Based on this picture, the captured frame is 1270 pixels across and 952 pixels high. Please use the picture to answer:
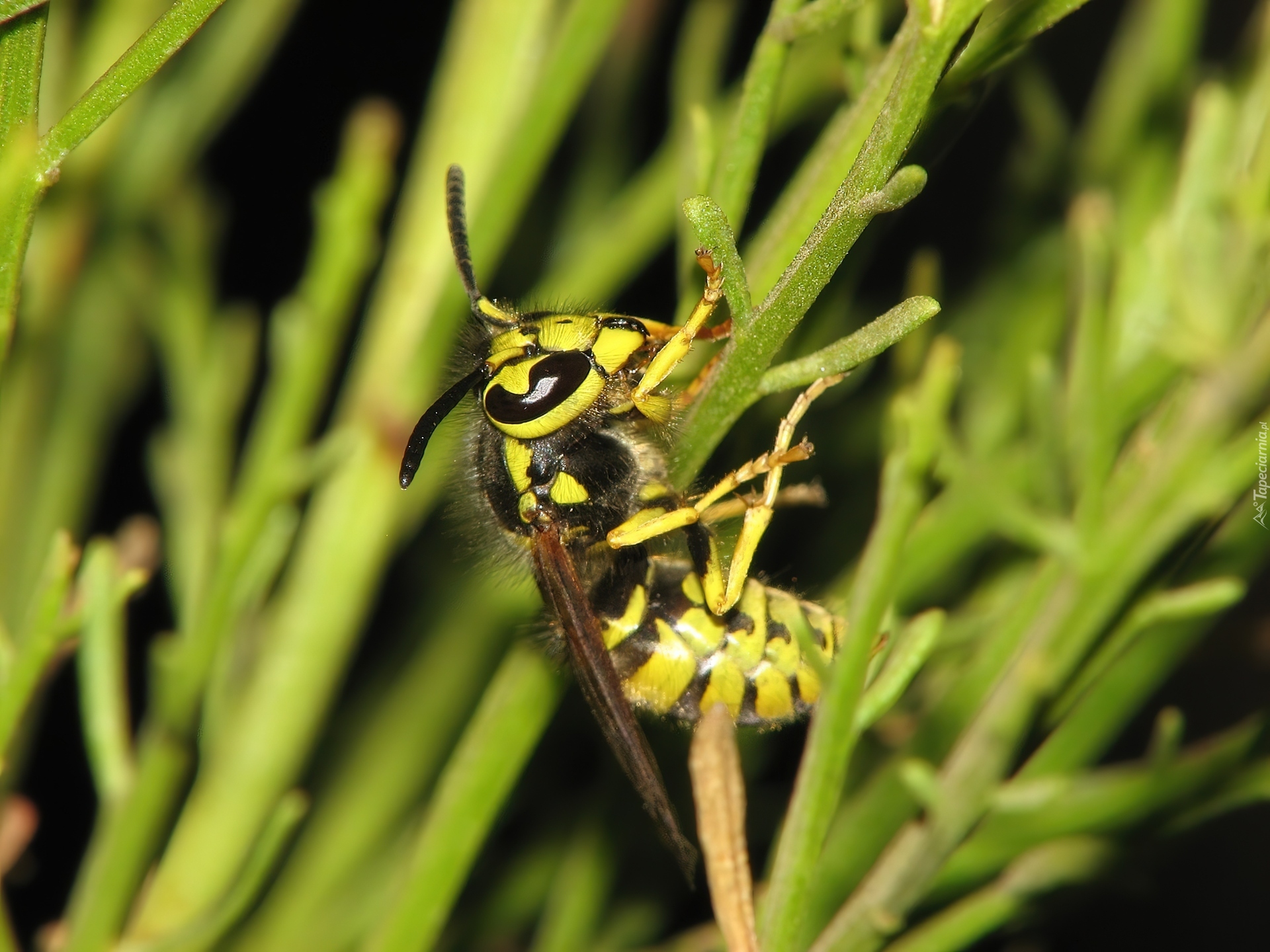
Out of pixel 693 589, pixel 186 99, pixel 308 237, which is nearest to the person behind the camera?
pixel 693 589

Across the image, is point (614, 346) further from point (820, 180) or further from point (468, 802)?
point (468, 802)

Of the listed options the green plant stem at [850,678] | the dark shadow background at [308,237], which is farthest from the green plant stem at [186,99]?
the green plant stem at [850,678]

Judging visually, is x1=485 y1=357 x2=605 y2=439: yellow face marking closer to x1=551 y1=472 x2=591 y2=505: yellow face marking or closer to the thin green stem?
x1=551 y1=472 x2=591 y2=505: yellow face marking

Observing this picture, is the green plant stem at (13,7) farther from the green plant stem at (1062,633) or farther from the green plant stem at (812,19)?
the green plant stem at (1062,633)

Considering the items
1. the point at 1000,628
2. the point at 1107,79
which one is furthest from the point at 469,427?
the point at 1107,79

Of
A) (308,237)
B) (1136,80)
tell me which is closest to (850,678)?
(1136,80)

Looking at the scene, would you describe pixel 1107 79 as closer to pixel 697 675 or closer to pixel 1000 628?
pixel 1000 628

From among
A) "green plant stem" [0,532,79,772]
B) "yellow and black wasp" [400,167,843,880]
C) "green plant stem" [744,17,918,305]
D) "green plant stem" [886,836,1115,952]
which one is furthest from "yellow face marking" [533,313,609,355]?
"green plant stem" [886,836,1115,952]
